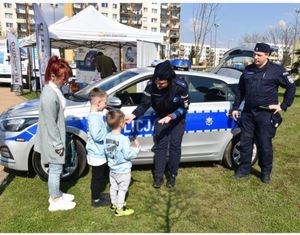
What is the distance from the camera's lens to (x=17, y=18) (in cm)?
7481

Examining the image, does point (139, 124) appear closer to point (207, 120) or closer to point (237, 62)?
point (207, 120)

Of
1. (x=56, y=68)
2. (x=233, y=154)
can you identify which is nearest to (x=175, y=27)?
(x=233, y=154)

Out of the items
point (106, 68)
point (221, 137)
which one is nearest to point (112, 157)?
point (221, 137)

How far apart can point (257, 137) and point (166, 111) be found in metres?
1.38

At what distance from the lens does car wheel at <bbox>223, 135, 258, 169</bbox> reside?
486 cm

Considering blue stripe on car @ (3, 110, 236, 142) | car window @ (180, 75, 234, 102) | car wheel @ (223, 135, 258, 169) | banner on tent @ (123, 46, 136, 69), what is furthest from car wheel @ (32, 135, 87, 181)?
banner on tent @ (123, 46, 136, 69)

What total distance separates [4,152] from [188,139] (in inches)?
99.6

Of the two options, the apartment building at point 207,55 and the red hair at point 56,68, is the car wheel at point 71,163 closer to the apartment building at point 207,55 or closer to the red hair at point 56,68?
the red hair at point 56,68

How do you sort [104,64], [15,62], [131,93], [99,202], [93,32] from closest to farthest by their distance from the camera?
[99,202]
[131,93]
[104,64]
[93,32]
[15,62]

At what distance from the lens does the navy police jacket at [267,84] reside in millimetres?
4070

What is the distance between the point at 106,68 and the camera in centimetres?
1152

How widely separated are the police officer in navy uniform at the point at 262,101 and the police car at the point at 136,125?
0.34 metres

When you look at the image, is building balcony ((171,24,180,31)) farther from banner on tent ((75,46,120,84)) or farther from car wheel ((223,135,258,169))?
car wheel ((223,135,258,169))

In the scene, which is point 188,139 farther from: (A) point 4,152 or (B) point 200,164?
(A) point 4,152
